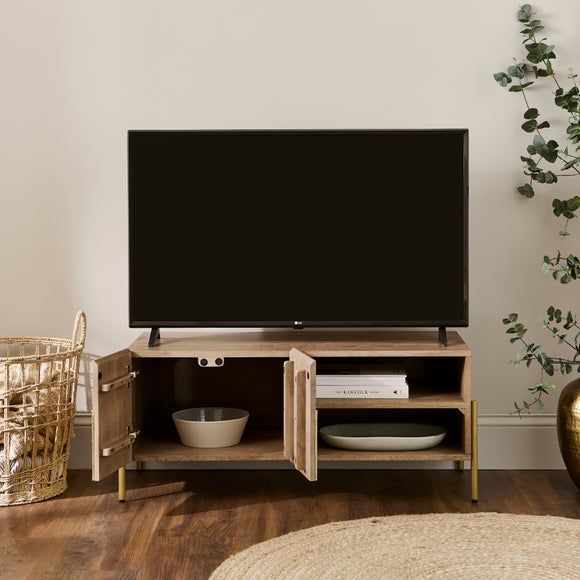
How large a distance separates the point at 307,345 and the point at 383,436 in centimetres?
44

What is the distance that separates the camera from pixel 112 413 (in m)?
2.60

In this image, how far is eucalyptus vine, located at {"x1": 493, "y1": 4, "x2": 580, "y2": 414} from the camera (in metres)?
2.88

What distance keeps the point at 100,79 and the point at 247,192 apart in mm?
747

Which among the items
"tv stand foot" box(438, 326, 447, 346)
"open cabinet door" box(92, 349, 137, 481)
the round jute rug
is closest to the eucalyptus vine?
"tv stand foot" box(438, 326, 447, 346)

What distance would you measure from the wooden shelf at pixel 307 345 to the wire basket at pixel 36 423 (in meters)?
0.26

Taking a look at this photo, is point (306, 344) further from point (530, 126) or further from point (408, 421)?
point (530, 126)

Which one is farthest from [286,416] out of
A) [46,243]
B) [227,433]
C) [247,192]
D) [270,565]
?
[46,243]

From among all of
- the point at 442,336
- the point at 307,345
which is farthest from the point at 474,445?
the point at 307,345

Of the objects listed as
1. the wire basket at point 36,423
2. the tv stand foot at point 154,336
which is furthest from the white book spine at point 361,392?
the wire basket at point 36,423

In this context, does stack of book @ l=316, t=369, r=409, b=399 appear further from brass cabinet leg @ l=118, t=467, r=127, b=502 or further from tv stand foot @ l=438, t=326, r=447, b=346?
brass cabinet leg @ l=118, t=467, r=127, b=502

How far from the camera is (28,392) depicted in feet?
8.82

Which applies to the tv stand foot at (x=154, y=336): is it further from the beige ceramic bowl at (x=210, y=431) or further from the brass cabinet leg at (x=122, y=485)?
the brass cabinet leg at (x=122, y=485)

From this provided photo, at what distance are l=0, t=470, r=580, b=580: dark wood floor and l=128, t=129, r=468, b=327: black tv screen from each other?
56 cm

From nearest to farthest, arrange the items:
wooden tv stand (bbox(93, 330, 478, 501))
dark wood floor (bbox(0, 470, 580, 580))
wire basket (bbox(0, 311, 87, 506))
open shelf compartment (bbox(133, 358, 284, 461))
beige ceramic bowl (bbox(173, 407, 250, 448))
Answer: dark wood floor (bbox(0, 470, 580, 580)) → wooden tv stand (bbox(93, 330, 478, 501)) → wire basket (bbox(0, 311, 87, 506)) → beige ceramic bowl (bbox(173, 407, 250, 448)) → open shelf compartment (bbox(133, 358, 284, 461))
